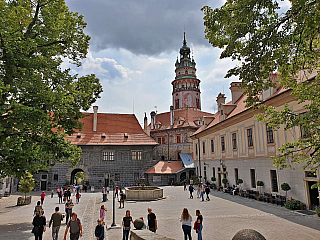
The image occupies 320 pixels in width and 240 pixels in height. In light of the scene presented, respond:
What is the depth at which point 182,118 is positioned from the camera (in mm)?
60688

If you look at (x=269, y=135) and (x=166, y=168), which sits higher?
(x=269, y=135)

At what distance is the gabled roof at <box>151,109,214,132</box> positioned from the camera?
193ft

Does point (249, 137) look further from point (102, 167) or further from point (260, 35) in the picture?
point (102, 167)

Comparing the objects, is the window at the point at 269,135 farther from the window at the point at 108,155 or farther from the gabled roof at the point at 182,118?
the gabled roof at the point at 182,118

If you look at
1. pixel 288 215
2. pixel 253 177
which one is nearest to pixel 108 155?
pixel 253 177

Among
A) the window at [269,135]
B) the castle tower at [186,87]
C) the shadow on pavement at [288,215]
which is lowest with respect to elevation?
the shadow on pavement at [288,215]

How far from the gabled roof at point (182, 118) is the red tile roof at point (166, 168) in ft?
48.6

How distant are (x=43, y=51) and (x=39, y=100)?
124 inches

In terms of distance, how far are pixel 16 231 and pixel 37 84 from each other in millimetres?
7654

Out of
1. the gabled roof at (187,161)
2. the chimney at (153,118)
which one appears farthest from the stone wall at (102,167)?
the chimney at (153,118)

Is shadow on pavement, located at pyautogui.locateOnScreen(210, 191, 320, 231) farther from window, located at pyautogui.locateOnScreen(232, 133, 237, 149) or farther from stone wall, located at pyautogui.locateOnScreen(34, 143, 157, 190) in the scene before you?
stone wall, located at pyautogui.locateOnScreen(34, 143, 157, 190)

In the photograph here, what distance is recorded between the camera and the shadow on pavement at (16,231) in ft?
38.1

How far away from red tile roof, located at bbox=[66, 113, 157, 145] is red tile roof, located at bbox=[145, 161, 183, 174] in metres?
4.24

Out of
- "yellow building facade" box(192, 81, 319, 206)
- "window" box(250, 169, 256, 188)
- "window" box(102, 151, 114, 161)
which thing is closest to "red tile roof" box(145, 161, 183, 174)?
"window" box(102, 151, 114, 161)
